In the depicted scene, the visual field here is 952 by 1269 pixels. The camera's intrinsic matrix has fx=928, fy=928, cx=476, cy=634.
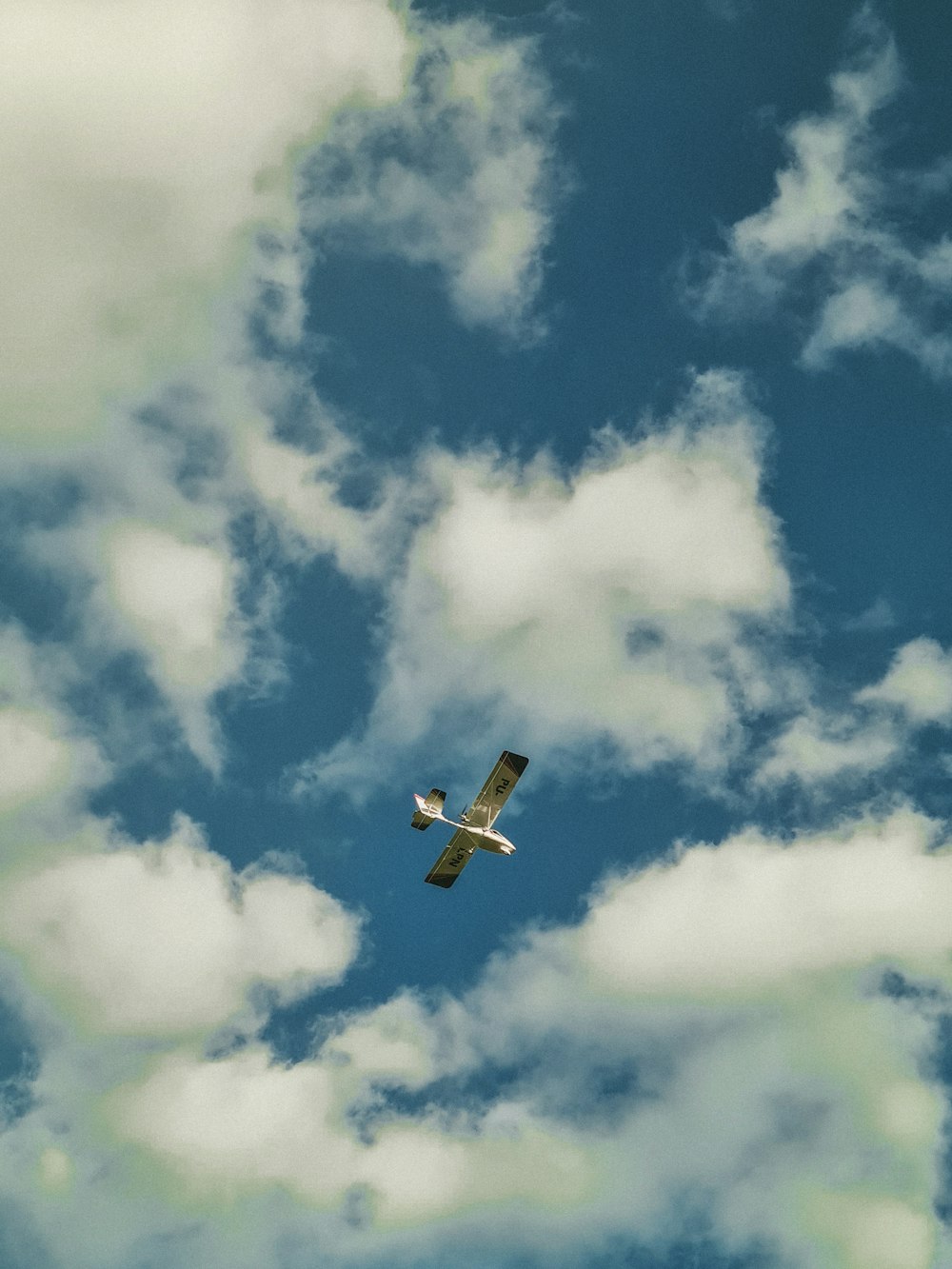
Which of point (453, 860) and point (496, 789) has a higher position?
point (496, 789)

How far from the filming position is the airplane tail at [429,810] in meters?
64.0

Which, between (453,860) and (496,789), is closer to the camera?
(496,789)

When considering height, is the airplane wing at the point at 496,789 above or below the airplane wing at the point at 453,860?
above

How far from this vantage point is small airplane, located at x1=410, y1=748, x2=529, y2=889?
6406cm

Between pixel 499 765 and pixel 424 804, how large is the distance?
5.87m

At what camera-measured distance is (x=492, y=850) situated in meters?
67.2

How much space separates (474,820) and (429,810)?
3.83 metres

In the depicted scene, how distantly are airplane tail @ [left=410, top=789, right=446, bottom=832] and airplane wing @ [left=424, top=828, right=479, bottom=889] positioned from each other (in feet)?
9.31

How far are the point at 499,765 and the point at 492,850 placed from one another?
7.30 m

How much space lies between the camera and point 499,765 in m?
64.1

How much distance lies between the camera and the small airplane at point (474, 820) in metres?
64.1

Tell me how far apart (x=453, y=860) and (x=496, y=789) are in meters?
7.14

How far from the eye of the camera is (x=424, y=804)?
6419cm

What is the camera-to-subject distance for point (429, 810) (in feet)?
210
